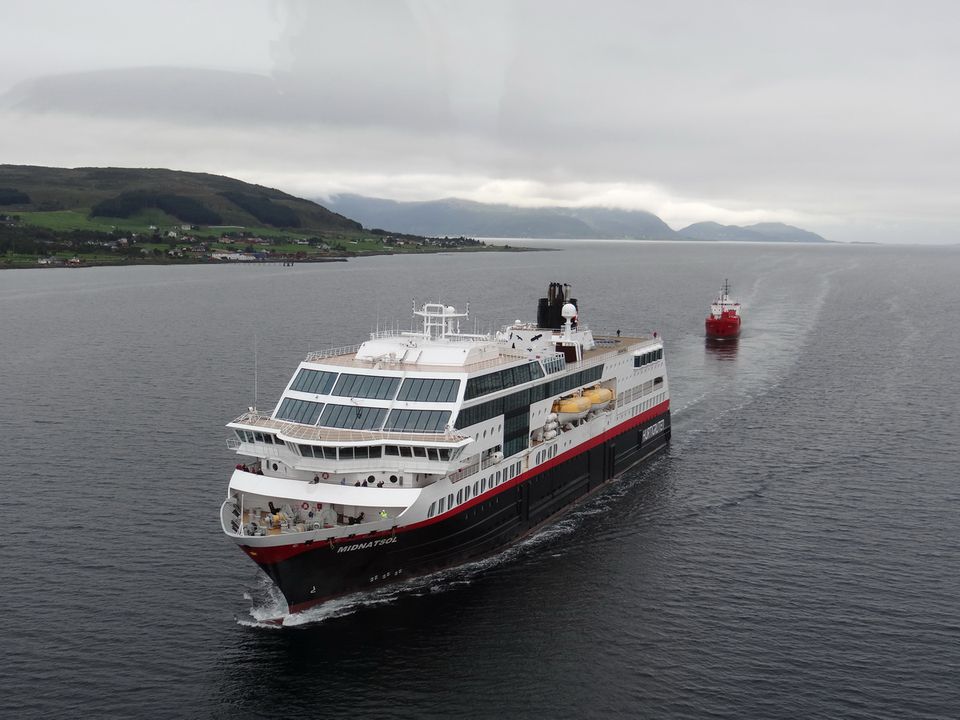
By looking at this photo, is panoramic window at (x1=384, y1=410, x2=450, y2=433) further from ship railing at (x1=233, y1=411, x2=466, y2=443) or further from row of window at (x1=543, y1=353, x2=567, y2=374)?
row of window at (x1=543, y1=353, x2=567, y2=374)

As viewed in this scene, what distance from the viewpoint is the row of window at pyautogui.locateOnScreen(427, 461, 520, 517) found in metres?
46.8

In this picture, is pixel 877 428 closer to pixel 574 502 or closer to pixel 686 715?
pixel 574 502

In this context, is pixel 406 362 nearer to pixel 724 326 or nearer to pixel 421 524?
pixel 421 524

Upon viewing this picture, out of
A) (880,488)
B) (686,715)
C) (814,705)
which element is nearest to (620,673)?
(686,715)

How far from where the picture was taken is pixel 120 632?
A: 41781 mm

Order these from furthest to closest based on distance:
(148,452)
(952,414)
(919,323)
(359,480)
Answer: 1. (919,323)
2. (952,414)
3. (148,452)
4. (359,480)

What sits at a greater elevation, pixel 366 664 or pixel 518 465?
pixel 518 465

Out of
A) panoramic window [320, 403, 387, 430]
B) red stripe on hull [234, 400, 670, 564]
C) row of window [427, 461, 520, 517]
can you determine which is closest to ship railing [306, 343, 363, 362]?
→ panoramic window [320, 403, 387, 430]

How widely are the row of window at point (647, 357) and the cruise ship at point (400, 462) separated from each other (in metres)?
12.0

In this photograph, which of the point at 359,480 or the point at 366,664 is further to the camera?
the point at 359,480

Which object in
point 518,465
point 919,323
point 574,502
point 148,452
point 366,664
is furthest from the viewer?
point 919,323

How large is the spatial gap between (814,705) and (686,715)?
222 inches

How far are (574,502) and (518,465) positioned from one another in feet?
33.5

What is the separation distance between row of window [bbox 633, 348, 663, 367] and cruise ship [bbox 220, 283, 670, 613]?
12.0 meters
